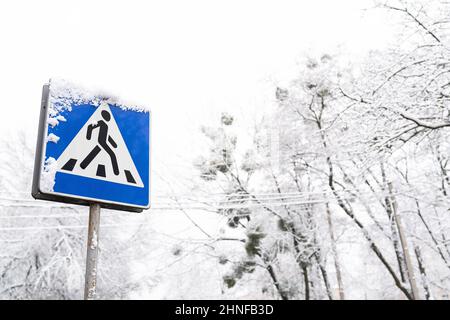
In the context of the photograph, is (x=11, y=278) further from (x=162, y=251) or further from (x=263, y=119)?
(x=263, y=119)

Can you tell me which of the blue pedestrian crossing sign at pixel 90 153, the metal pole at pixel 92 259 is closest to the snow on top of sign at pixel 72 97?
the blue pedestrian crossing sign at pixel 90 153

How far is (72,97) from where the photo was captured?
182 cm

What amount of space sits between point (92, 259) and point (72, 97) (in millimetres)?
823

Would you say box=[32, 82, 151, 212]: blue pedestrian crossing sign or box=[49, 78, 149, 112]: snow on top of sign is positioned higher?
box=[49, 78, 149, 112]: snow on top of sign

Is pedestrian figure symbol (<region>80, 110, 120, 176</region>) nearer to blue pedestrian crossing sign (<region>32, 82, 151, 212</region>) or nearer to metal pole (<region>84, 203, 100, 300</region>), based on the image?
blue pedestrian crossing sign (<region>32, 82, 151, 212</region>)

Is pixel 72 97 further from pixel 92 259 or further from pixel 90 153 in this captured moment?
pixel 92 259

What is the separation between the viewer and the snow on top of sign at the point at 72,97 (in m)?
1.74

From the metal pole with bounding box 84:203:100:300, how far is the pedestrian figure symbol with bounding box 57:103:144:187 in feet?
0.74

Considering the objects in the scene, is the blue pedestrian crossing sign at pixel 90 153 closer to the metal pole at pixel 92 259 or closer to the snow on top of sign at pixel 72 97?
the snow on top of sign at pixel 72 97

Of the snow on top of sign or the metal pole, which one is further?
the snow on top of sign

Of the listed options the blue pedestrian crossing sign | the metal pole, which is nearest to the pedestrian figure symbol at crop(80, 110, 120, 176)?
the blue pedestrian crossing sign

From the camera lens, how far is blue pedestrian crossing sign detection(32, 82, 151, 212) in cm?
163
